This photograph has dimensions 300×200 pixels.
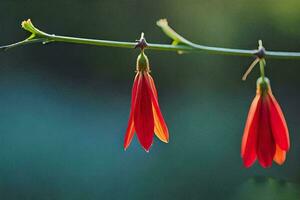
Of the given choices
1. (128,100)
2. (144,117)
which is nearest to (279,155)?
(144,117)

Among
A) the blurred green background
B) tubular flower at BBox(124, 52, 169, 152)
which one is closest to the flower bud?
tubular flower at BBox(124, 52, 169, 152)

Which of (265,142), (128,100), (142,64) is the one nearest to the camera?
(265,142)

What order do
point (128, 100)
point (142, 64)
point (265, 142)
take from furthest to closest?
point (128, 100)
point (142, 64)
point (265, 142)

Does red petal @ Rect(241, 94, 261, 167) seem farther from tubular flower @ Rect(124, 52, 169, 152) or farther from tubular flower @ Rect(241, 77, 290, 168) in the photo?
tubular flower @ Rect(124, 52, 169, 152)

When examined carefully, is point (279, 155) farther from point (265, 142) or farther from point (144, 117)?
point (144, 117)

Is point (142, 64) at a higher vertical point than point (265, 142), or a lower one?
higher

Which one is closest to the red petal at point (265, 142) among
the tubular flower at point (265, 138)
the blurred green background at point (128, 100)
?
the tubular flower at point (265, 138)

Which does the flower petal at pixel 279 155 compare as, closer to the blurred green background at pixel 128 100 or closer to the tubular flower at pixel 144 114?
the tubular flower at pixel 144 114

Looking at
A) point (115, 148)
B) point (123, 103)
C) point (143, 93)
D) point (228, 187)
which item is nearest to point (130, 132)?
point (143, 93)

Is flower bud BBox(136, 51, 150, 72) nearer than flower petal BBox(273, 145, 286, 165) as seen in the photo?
No

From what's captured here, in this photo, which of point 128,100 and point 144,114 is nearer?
point 144,114
